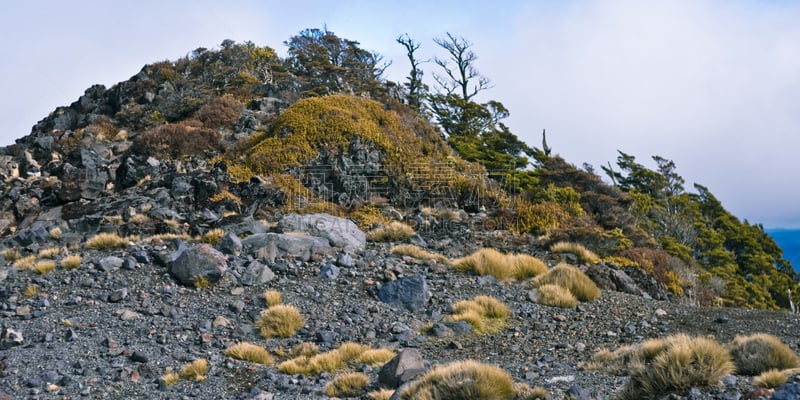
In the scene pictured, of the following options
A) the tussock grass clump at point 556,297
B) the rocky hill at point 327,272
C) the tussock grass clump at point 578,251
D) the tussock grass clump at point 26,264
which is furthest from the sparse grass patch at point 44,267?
the tussock grass clump at point 578,251

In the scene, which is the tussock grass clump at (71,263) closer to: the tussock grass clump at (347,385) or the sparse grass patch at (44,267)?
the sparse grass patch at (44,267)

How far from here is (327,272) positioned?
438 inches

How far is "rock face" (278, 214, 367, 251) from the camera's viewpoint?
42.7 feet

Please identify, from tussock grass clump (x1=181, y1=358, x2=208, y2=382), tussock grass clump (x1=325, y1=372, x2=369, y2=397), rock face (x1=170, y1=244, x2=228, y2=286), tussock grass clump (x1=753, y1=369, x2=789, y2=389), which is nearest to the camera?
tussock grass clump (x1=753, y1=369, x2=789, y2=389)

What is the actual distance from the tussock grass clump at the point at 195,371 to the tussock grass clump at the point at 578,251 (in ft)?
29.6

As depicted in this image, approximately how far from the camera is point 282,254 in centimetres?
1184

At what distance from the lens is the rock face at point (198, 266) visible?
34.4 feet

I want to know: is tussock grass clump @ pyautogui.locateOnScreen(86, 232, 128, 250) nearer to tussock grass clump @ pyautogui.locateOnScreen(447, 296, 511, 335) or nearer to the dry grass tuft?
the dry grass tuft

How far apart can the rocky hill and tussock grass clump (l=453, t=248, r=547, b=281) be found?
0.14 feet

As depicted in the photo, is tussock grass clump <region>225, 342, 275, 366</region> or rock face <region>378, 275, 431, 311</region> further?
rock face <region>378, 275, 431, 311</region>

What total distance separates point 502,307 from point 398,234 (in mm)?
4682

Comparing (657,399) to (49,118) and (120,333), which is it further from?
(49,118)

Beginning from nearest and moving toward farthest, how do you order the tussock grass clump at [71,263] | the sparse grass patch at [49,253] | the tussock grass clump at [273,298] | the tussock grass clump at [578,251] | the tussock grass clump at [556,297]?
the tussock grass clump at [273,298] → the tussock grass clump at [556,297] → the tussock grass clump at [71,263] → the sparse grass patch at [49,253] → the tussock grass clump at [578,251]

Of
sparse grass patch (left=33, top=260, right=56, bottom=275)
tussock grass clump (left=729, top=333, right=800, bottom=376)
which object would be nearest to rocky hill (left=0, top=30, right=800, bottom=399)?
tussock grass clump (left=729, top=333, right=800, bottom=376)
